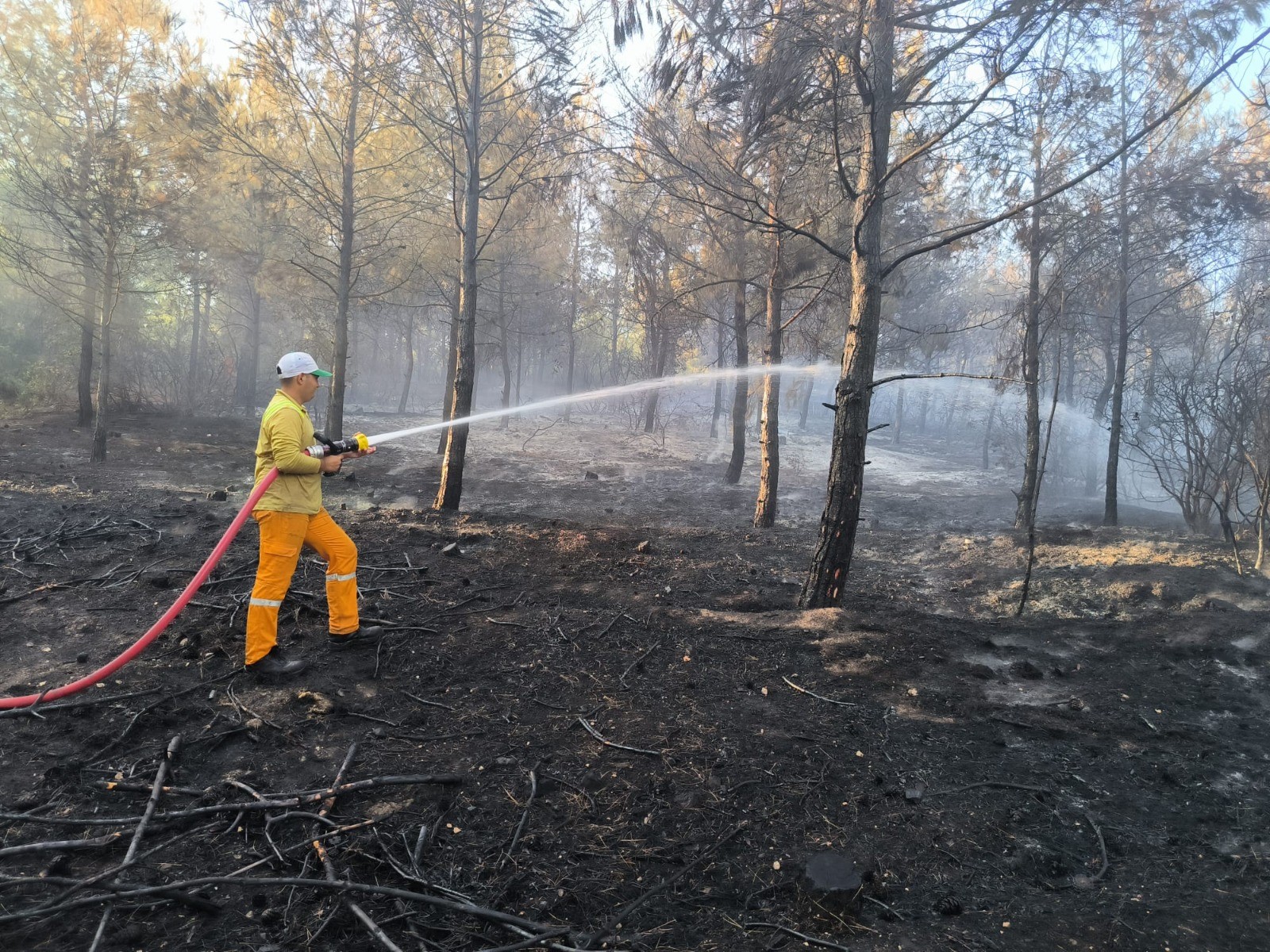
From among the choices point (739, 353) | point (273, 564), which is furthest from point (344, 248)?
point (273, 564)

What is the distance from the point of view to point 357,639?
4.69m

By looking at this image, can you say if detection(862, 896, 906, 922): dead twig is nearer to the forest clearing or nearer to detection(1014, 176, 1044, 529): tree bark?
the forest clearing

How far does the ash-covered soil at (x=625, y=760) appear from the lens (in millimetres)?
2457

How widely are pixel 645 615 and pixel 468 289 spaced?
5.70 meters

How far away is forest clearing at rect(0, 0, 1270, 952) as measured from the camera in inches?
103

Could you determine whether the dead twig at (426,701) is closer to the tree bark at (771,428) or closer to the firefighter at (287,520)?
the firefighter at (287,520)

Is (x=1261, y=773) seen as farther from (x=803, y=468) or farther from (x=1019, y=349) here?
(x=803, y=468)

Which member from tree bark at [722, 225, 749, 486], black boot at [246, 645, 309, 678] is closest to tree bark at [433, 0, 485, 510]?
black boot at [246, 645, 309, 678]

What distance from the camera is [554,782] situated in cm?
324

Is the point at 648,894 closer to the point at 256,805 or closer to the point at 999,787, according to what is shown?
the point at 256,805

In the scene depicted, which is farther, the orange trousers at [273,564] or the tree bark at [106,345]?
the tree bark at [106,345]

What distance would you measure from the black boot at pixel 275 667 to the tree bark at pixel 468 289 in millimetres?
4746

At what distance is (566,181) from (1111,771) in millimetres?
9373

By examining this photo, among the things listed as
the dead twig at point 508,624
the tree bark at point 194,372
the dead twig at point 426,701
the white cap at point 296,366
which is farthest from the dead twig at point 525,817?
the tree bark at point 194,372
